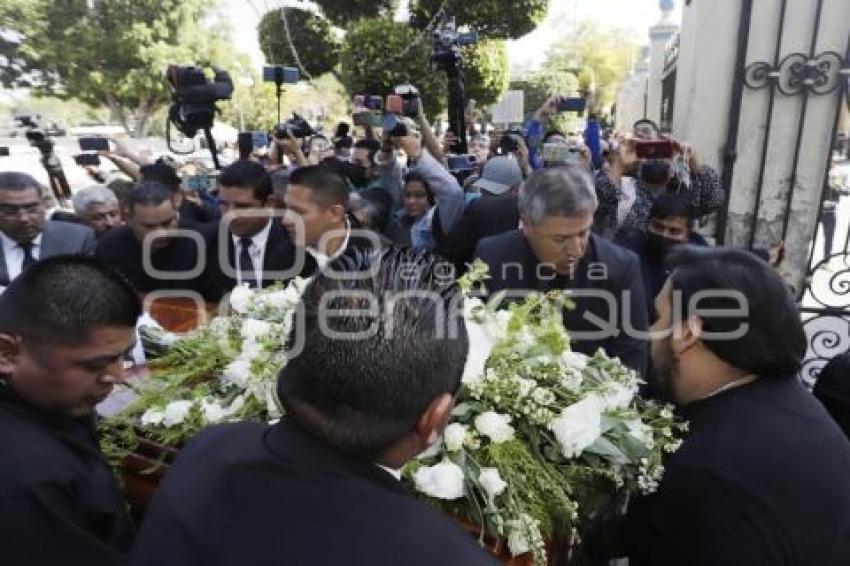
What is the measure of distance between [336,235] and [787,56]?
2.95 meters

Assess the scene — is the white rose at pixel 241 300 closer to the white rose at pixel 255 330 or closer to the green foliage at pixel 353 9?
the white rose at pixel 255 330

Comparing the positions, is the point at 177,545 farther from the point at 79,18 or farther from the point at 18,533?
the point at 79,18

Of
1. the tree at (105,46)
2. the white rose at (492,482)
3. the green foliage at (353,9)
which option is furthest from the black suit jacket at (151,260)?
the tree at (105,46)

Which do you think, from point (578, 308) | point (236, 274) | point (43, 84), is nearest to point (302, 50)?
point (236, 274)

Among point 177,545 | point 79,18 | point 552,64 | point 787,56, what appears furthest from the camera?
point 552,64

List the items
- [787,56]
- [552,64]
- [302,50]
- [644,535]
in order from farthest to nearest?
[552,64]
[302,50]
[787,56]
[644,535]

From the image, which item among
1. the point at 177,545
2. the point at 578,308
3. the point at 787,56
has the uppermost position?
the point at 787,56

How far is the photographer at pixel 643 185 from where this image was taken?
389 centimetres

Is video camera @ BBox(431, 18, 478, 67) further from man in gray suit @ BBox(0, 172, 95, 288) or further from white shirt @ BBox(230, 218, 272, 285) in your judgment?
man in gray suit @ BBox(0, 172, 95, 288)

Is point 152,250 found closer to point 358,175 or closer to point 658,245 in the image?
point 358,175

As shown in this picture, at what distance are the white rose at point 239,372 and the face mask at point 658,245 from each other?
253 centimetres

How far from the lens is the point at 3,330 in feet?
4.79

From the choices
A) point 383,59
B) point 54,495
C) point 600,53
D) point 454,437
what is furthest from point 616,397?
point 600,53

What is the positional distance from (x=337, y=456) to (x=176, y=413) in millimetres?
700
